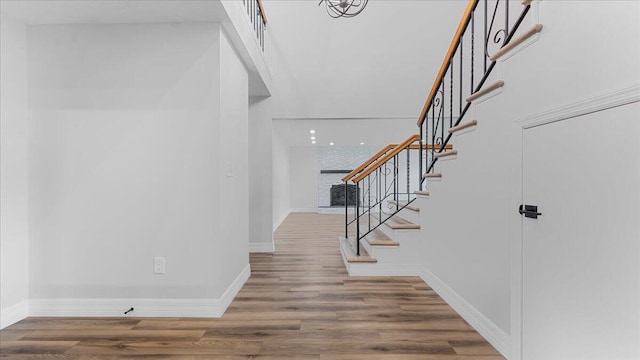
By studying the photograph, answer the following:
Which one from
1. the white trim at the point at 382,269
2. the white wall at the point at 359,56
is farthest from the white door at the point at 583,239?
the white wall at the point at 359,56

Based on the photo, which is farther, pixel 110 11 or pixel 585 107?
pixel 110 11

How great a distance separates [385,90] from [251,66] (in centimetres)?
260

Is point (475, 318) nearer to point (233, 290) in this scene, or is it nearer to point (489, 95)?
point (489, 95)

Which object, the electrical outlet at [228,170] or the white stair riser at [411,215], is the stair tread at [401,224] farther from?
the electrical outlet at [228,170]

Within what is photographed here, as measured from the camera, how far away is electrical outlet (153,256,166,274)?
255 centimetres

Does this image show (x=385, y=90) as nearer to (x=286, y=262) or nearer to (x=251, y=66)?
(x=251, y=66)

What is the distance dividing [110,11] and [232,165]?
1.46 m

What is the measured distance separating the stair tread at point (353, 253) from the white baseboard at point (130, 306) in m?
1.60

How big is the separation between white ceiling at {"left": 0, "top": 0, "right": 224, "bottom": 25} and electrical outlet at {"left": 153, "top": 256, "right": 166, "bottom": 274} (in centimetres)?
190

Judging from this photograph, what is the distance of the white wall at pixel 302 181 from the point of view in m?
11.5

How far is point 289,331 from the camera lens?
229 centimetres

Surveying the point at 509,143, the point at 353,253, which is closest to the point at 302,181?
the point at 353,253

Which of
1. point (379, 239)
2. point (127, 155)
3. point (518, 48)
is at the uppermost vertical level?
point (518, 48)

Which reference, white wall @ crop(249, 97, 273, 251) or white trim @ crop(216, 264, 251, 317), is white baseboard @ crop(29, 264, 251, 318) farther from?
white wall @ crop(249, 97, 273, 251)
